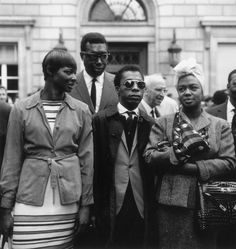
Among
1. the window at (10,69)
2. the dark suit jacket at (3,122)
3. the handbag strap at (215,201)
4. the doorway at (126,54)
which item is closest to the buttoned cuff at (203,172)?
the handbag strap at (215,201)

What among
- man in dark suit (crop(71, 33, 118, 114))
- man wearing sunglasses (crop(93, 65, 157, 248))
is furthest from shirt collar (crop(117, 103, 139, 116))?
man in dark suit (crop(71, 33, 118, 114))

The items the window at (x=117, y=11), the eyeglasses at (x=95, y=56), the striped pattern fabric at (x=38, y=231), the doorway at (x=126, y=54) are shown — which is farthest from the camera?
the doorway at (x=126, y=54)

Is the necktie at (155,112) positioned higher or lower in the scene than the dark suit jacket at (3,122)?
higher

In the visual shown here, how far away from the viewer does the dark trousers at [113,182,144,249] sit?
481cm

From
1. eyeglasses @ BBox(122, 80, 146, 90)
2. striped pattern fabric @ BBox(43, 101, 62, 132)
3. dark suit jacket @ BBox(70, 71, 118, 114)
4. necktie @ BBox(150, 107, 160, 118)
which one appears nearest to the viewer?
striped pattern fabric @ BBox(43, 101, 62, 132)

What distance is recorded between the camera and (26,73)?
655 inches

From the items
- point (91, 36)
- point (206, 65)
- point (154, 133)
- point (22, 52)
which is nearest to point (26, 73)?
point (22, 52)

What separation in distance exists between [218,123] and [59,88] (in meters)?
1.35

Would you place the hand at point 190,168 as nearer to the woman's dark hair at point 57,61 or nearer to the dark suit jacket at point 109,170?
the dark suit jacket at point 109,170

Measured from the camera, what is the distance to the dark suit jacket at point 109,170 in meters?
4.85

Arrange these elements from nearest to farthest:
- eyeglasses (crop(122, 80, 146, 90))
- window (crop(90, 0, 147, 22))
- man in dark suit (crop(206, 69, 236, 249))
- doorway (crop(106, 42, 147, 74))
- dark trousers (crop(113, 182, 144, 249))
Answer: dark trousers (crop(113, 182, 144, 249)), eyeglasses (crop(122, 80, 146, 90)), man in dark suit (crop(206, 69, 236, 249)), window (crop(90, 0, 147, 22)), doorway (crop(106, 42, 147, 74))

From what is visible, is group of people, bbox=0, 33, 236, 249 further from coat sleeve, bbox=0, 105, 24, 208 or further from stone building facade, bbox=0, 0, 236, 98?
stone building facade, bbox=0, 0, 236, 98

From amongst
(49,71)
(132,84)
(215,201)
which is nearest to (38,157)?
(49,71)

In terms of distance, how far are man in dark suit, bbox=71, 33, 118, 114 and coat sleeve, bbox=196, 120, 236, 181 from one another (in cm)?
132
